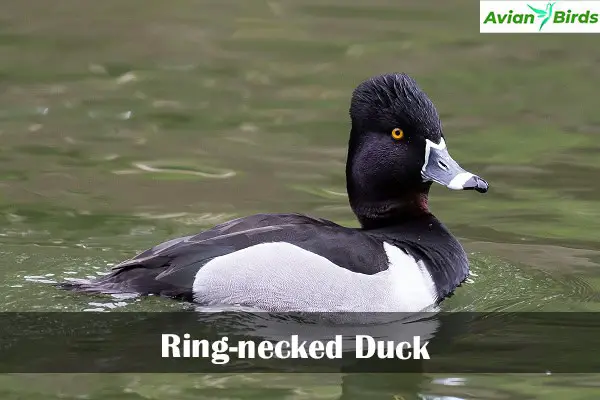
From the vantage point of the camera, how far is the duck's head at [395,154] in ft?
25.3

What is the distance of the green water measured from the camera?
757 centimetres

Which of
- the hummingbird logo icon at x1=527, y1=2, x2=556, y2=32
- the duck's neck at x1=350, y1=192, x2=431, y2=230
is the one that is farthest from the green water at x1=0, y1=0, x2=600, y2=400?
the duck's neck at x1=350, y1=192, x2=431, y2=230

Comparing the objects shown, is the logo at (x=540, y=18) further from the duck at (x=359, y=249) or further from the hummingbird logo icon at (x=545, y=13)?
the duck at (x=359, y=249)

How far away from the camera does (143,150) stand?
10.8m

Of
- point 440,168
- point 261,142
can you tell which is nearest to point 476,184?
point 440,168

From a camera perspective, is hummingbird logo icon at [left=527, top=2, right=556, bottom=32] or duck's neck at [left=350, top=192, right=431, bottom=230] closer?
duck's neck at [left=350, top=192, right=431, bottom=230]

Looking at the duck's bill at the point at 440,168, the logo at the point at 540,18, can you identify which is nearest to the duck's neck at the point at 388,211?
the duck's bill at the point at 440,168

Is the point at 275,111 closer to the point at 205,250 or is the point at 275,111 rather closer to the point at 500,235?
the point at 500,235

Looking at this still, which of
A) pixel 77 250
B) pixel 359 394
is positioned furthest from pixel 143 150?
pixel 359 394

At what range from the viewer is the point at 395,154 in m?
7.84

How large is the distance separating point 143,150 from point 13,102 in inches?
69.6

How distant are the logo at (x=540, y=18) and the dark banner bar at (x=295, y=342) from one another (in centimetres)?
674

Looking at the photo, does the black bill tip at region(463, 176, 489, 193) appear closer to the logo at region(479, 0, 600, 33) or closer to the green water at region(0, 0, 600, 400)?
the green water at region(0, 0, 600, 400)

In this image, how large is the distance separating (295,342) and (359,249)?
0.69m
